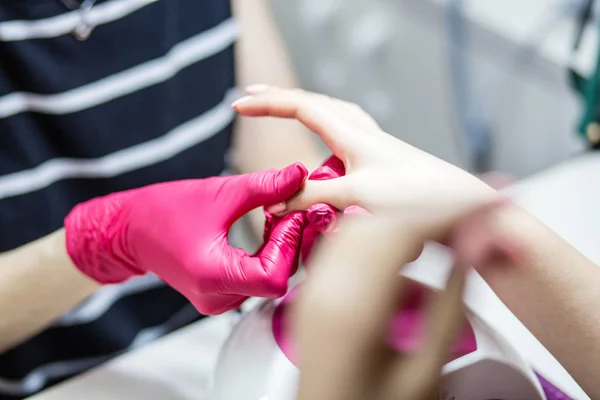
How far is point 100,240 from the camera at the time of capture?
0.55m

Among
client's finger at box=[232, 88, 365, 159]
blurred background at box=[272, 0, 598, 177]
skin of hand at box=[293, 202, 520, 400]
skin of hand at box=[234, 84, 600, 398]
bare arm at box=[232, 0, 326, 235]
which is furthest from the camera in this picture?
blurred background at box=[272, 0, 598, 177]

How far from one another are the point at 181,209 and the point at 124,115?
24 cm

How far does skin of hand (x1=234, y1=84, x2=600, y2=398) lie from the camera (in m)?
0.41

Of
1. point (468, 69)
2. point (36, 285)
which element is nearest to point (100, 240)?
point (36, 285)

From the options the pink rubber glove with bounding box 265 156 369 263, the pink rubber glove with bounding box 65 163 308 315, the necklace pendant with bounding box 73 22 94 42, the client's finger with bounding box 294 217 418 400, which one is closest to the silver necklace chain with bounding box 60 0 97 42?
the necklace pendant with bounding box 73 22 94 42

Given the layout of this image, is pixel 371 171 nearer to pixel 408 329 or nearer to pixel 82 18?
pixel 408 329

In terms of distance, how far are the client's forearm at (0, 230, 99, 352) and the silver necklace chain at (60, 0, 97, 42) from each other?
20 cm

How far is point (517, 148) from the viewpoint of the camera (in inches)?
39.3

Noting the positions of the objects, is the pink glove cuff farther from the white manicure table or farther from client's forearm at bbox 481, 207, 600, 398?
client's forearm at bbox 481, 207, 600, 398

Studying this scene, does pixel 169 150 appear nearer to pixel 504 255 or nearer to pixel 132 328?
pixel 132 328

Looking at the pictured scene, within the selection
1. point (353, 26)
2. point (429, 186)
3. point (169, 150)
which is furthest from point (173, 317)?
point (353, 26)

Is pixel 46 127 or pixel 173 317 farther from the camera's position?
pixel 173 317

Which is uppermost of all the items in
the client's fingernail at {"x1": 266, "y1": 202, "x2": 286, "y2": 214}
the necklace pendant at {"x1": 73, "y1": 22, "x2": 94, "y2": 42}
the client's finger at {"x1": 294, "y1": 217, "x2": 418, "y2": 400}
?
the necklace pendant at {"x1": 73, "y1": 22, "x2": 94, "y2": 42}

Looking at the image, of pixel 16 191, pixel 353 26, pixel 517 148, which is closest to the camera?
pixel 16 191
